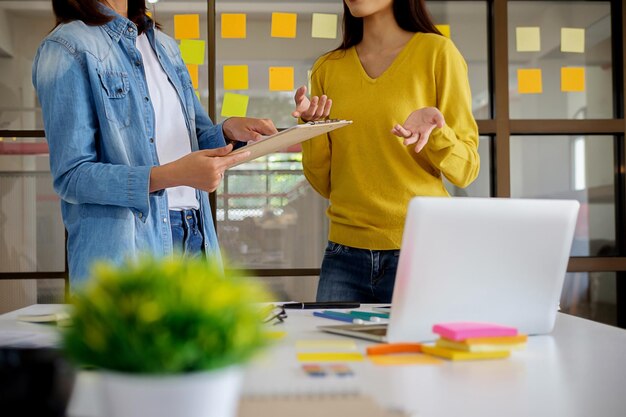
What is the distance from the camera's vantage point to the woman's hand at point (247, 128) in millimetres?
1690

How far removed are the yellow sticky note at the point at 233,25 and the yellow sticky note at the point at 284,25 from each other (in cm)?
13

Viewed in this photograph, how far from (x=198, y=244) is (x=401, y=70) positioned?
2.28ft

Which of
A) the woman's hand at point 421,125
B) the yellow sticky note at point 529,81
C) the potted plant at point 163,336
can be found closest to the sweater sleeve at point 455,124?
the woman's hand at point 421,125

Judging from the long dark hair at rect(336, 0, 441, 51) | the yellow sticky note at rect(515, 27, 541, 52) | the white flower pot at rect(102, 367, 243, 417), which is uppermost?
the yellow sticky note at rect(515, 27, 541, 52)

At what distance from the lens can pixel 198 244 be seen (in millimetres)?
1613

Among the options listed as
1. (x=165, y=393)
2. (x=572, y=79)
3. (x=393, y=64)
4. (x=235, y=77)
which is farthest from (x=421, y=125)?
(x=572, y=79)

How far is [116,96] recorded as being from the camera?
4.94 feet

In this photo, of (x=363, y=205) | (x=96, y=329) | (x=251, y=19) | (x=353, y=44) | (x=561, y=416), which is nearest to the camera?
(x=96, y=329)

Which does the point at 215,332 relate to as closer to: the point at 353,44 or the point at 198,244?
the point at 198,244

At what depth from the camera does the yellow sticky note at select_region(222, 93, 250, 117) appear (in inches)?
116

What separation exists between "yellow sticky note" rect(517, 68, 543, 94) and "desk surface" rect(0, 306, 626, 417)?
7.34 feet

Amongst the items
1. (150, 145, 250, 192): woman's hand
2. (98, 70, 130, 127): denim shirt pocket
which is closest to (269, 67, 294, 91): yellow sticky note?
(98, 70, 130, 127): denim shirt pocket

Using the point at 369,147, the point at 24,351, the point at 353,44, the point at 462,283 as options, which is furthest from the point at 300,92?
the point at 24,351

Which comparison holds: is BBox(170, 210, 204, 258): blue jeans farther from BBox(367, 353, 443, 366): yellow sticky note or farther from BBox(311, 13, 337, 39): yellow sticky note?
BBox(311, 13, 337, 39): yellow sticky note
